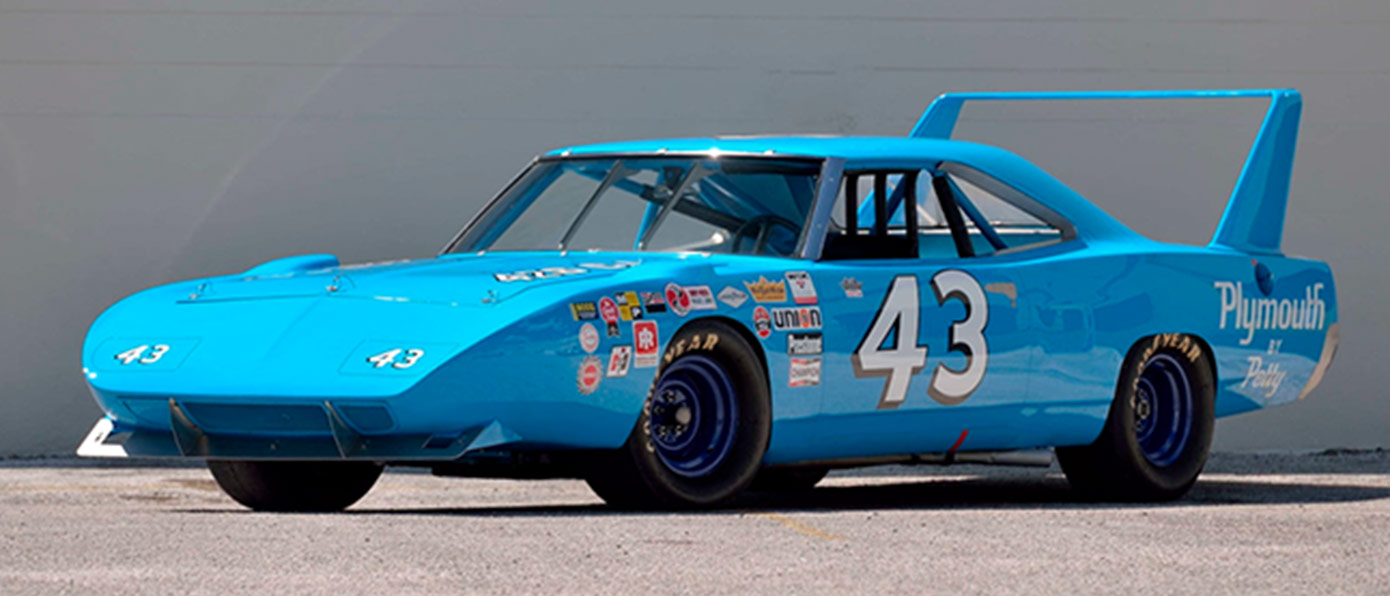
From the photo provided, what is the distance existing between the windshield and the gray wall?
3940 mm

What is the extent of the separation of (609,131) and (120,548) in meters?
6.56

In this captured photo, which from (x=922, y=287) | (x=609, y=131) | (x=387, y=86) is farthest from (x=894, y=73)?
(x=922, y=287)

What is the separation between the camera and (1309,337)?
9062 millimetres

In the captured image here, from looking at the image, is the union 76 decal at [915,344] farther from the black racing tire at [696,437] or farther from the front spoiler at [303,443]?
the front spoiler at [303,443]

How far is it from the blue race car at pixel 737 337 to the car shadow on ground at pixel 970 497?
0.56ft

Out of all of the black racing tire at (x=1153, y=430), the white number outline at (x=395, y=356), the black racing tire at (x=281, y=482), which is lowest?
the black racing tire at (x=281, y=482)

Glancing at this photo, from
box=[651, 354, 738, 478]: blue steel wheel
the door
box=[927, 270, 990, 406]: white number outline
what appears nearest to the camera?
box=[651, 354, 738, 478]: blue steel wheel

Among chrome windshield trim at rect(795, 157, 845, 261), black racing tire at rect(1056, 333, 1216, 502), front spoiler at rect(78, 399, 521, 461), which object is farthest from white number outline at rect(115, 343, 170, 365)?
black racing tire at rect(1056, 333, 1216, 502)

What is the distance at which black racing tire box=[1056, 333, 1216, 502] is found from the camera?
27.4ft

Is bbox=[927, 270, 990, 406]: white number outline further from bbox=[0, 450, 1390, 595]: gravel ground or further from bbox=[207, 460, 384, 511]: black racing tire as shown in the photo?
bbox=[207, 460, 384, 511]: black racing tire

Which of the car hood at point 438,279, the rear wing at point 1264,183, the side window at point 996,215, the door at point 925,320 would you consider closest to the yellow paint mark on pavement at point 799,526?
A: the door at point 925,320

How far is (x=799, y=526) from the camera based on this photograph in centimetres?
645

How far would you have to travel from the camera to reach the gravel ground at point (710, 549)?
205 inches

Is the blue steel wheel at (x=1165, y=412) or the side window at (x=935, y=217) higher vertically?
the side window at (x=935, y=217)
